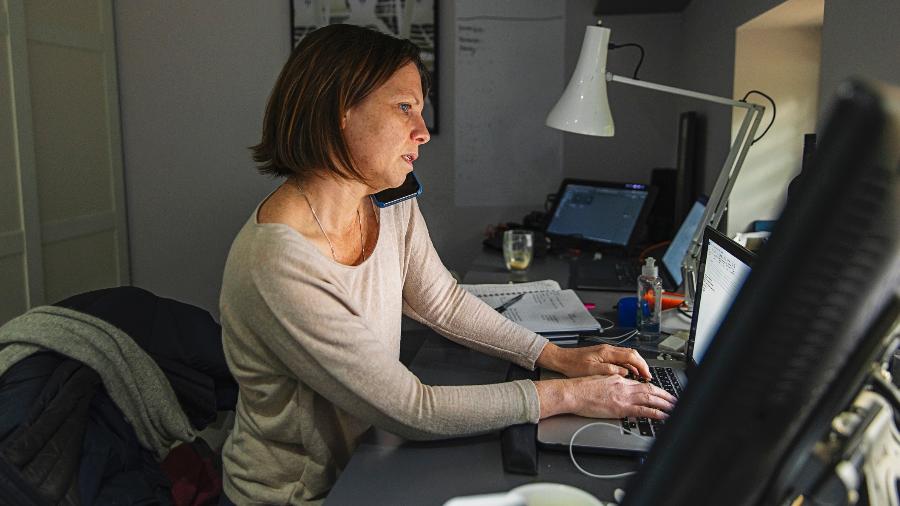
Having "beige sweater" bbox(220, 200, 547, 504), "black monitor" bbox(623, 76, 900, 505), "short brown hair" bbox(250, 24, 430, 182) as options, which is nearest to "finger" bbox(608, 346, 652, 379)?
"beige sweater" bbox(220, 200, 547, 504)

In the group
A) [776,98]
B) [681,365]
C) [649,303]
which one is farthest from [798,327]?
[776,98]

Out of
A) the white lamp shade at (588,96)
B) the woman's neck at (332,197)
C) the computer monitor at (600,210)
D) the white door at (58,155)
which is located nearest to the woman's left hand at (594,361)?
the woman's neck at (332,197)

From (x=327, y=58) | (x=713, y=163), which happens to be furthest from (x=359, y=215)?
(x=713, y=163)

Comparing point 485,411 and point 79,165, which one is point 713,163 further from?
point 79,165

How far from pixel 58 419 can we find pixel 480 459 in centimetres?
64

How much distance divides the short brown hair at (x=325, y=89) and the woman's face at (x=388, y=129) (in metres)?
0.02

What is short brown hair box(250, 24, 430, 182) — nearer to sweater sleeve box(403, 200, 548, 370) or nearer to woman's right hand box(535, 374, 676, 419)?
sweater sleeve box(403, 200, 548, 370)

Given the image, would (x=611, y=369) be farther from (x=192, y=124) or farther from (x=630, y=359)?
(x=192, y=124)

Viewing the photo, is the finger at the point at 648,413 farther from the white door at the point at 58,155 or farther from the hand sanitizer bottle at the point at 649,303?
the white door at the point at 58,155

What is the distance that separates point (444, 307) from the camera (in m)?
1.49

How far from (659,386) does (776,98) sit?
1.22 m

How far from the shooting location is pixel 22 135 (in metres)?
2.65

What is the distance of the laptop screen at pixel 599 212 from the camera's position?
2660mm

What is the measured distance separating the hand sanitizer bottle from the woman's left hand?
0.27 metres
